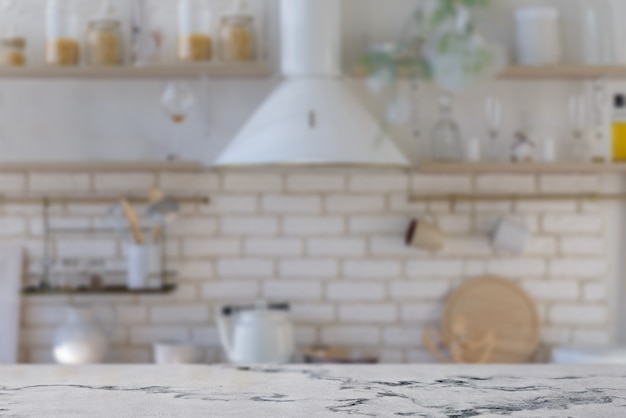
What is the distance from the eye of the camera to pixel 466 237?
11.6ft

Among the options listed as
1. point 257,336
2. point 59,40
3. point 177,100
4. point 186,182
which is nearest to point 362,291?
point 257,336

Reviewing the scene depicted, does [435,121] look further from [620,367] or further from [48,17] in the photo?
[620,367]

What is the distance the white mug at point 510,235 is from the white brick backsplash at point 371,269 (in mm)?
380

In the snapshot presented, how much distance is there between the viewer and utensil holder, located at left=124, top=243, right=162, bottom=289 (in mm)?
3400

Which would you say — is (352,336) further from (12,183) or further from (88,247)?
(12,183)

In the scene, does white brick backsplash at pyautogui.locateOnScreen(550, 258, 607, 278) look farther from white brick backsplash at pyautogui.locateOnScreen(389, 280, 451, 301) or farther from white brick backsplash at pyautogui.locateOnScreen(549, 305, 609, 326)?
white brick backsplash at pyautogui.locateOnScreen(389, 280, 451, 301)

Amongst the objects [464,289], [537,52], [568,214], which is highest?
[537,52]

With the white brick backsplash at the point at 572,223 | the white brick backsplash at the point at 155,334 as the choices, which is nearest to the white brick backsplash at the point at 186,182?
the white brick backsplash at the point at 155,334

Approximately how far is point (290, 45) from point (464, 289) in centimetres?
109

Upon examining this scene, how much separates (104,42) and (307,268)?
43.0 inches

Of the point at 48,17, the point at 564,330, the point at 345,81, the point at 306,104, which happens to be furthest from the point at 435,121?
the point at 48,17

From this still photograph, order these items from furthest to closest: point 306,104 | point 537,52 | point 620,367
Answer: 1. point 537,52
2. point 306,104
3. point 620,367

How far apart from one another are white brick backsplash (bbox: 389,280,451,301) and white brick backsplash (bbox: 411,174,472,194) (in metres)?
0.34

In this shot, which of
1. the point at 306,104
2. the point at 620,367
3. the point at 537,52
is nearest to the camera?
the point at 620,367
